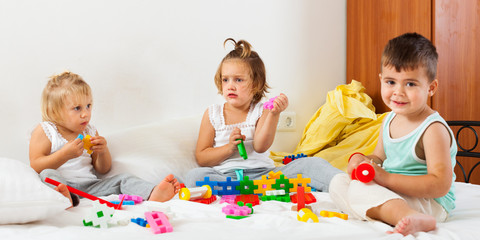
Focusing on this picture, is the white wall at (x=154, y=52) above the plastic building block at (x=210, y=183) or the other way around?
above

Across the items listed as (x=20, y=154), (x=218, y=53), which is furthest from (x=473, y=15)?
(x=20, y=154)

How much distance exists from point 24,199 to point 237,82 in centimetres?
93

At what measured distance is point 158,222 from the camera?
2.85 ft

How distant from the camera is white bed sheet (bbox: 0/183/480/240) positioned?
81cm

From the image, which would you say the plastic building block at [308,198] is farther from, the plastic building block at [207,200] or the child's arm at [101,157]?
the child's arm at [101,157]

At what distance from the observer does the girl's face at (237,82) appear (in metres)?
1.64

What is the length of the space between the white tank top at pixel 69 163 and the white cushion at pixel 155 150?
0.24ft

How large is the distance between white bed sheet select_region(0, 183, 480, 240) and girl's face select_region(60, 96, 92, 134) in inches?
17.3

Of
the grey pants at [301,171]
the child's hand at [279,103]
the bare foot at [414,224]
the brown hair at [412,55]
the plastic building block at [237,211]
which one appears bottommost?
the grey pants at [301,171]

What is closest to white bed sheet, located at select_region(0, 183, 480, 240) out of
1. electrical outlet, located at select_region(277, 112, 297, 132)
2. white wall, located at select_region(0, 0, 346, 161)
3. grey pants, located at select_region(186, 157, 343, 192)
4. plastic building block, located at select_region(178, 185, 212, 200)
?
plastic building block, located at select_region(178, 185, 212, 200)

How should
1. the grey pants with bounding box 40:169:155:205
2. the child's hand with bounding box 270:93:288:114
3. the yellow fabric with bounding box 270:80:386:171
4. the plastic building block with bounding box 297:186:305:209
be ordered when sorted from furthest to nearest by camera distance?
the yellow fabric with bounding box 270:80:386:171 → the child's hand with bounding box 270:93:288:114 → the grey pants with bounding box 40:169:155:205 → the plastic building block with bounding box 297:186:305:209

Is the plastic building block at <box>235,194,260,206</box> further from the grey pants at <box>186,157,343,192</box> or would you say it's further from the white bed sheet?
the grey pants at <box>186,157,343,192</box>

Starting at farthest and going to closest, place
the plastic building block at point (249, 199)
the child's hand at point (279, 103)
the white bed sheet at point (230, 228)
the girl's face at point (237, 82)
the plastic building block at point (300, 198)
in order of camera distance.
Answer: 1. the girl's face at point (237, 82)
2. the child's hand at point (279, 103)
3. the plastic building block at point (249, 199)
4. the plastic building block at point (300, 198)
5. the white bed sheet at point (230, 228)

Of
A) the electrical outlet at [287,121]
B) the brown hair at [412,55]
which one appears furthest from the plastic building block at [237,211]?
the electrical outlet at [287,121]
